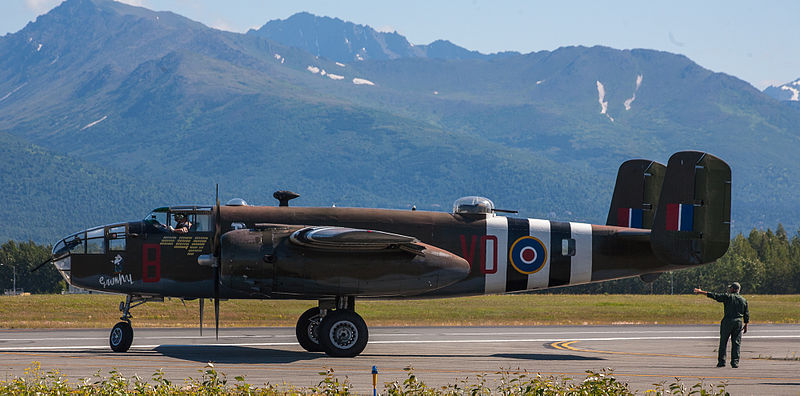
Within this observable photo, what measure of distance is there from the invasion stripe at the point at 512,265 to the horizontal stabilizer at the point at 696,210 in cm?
396

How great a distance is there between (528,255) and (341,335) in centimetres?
613

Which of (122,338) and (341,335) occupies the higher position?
(341,335)

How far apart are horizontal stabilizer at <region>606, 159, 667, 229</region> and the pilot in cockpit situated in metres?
13.4

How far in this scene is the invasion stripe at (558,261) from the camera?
28219 millimetres

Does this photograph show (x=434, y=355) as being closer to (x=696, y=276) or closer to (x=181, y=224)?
(x=181, y=224)

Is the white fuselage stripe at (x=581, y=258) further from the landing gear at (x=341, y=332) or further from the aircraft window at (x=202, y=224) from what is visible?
the aircraft window at (x=202, y=224)

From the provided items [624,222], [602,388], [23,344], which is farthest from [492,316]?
[602,388]

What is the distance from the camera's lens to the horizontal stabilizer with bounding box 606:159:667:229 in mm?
31000

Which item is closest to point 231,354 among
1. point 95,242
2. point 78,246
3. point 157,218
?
point 157,218

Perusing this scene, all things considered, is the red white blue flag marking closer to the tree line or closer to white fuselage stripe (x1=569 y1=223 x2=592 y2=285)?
white fuselage stripe (x1=569 y1=223 x2=592 y2=285)

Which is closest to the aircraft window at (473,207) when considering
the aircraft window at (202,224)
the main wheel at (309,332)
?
the main wheel at (309,332)

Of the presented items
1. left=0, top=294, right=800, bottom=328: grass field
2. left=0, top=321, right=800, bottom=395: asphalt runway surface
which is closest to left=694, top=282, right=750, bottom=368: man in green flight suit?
left=0, top=321, right=800, bottom=395: asphalt runway surface

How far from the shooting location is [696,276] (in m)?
177

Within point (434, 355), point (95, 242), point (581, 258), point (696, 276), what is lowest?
point (434, 355)
